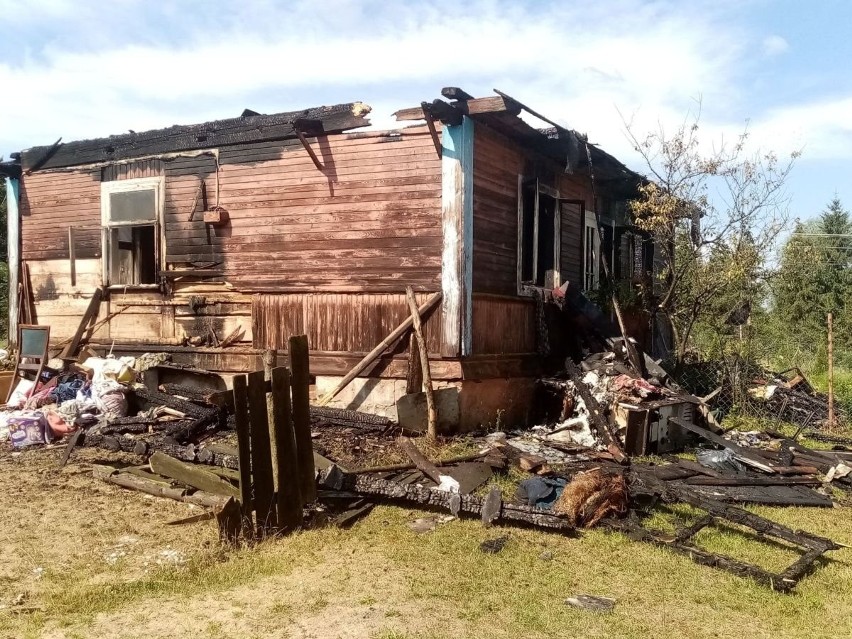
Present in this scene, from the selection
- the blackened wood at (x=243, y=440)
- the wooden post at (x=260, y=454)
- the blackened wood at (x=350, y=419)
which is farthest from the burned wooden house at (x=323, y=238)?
the blackened wood at (x=243, y=440)

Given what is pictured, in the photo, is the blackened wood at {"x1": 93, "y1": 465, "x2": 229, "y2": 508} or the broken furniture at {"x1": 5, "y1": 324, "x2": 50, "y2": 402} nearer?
the blackened wood at {"x1": 93, "y1": 465, "x2": 229, "y2": 508}

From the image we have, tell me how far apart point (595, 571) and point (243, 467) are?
2.81 m

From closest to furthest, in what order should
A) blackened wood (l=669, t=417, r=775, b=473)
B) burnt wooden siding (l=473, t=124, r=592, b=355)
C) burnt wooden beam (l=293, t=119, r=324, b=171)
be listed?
blackened wood (l=669, t=417, r=775, b=473), burnt wooden siding (l=473, t=124, r=592, b=355), burnt wooden beam (l=293, t=119, r=324, b=171)

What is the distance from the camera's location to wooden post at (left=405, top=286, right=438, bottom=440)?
347 inches

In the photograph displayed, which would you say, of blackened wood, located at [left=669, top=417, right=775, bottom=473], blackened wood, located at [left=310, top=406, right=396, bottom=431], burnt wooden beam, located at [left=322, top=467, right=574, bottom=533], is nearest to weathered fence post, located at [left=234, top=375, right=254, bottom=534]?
burnt wooden beam, located at [left=322, top=467, right=574, bottom=533]

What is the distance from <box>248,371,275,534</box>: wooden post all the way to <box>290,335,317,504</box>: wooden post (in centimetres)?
38

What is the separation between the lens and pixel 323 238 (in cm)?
1005

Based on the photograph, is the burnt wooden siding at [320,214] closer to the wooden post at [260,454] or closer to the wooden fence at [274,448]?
the wooden fence at [274,448]

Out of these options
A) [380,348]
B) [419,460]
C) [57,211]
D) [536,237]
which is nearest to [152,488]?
[419,460]

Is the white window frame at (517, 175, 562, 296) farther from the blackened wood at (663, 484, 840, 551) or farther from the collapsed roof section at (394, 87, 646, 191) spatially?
the blackened wood at (663, 484, 840, 551)

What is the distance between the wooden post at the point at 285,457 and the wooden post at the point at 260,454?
0.08 meters

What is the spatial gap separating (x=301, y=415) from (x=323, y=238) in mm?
4577

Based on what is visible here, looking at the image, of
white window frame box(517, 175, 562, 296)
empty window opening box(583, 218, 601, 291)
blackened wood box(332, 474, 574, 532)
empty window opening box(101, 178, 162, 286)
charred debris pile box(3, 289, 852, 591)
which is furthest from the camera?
empty window opening box(583, 218, 601, 291)

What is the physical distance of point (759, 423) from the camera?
11.2 meters
